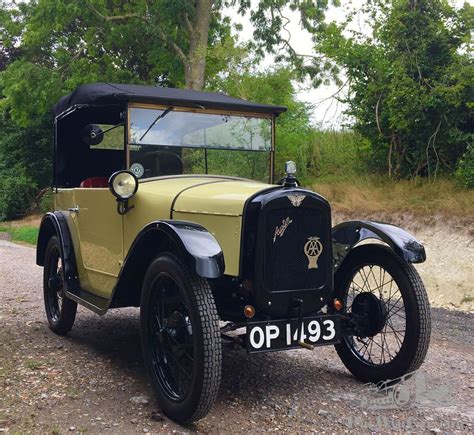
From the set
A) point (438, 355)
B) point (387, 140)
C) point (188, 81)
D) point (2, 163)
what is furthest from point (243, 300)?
point (2, 163)

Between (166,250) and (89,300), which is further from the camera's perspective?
(89,300)

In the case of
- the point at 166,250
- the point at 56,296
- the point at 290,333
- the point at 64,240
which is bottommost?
the point at 56,296

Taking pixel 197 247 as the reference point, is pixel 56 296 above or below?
below

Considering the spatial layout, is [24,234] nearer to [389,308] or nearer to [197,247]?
[389,308]

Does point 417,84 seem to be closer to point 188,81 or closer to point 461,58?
point 461,58

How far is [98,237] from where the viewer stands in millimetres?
4832

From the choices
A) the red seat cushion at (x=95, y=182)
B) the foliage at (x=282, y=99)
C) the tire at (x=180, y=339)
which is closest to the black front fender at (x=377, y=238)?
the tire at (x=180, y=339)

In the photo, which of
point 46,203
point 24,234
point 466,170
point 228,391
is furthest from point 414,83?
point 46,203

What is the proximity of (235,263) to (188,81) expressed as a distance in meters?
12.9

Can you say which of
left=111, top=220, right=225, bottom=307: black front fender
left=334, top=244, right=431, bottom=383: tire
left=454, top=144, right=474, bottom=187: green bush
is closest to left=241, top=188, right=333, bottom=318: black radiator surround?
left=111, top=220, right=225, bottom=307: black front fender

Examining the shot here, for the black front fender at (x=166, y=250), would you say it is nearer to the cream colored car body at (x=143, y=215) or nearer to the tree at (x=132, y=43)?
the cream colored car body at (x=143, y=215)

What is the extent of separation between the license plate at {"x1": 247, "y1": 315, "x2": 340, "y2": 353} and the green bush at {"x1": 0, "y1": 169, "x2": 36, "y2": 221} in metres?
22.3

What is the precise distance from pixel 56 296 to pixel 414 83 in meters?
8.18

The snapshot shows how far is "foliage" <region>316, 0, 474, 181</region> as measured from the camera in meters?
10.8
